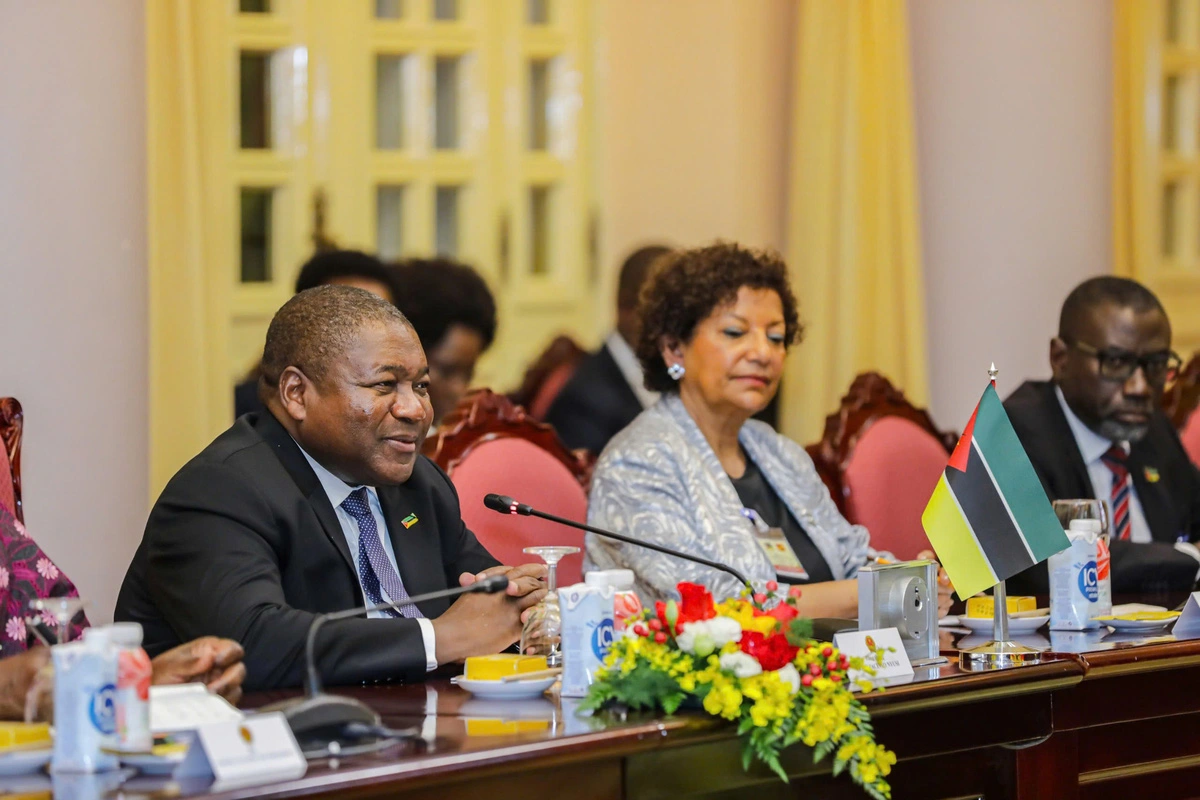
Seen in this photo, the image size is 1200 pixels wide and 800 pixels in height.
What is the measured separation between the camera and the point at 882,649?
2248 mm

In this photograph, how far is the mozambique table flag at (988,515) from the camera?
2.48 m

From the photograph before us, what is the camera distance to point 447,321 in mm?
4801

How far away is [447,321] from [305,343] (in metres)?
2.24

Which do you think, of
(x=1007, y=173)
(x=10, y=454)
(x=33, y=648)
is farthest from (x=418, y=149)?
(x=33, y=648)

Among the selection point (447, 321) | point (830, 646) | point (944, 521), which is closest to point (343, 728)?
point (830, 646)

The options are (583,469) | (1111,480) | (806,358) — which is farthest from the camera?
(806,358)

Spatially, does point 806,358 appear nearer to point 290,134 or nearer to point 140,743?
point 290,134

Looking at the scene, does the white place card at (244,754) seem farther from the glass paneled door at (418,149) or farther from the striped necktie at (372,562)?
the glass paneled door at (418,149)

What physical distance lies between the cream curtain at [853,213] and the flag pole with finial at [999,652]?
2832 millimetres

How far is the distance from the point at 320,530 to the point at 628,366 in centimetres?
274

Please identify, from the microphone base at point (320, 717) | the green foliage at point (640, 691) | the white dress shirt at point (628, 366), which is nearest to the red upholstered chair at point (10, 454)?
the microphone base at point (320, 717)

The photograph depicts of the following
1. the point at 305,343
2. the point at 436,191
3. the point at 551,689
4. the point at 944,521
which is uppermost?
the point at 436,191

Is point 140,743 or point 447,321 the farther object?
point 447,321

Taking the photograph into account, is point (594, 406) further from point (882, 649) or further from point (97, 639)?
point (97, 639)
